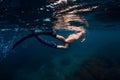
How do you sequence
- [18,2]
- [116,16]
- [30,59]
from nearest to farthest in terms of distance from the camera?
1. [18,2]
2. [116,16]
3. [30,59]

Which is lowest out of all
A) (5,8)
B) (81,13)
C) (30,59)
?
(30,59)

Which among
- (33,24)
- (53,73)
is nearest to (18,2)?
(33,24)

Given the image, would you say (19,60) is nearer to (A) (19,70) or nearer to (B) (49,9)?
(A) (19,70)

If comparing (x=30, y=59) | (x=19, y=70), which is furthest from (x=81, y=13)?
(x=30, y=59)

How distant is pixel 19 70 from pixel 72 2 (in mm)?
31320

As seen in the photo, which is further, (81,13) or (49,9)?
(81,13)

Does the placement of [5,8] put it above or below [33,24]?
above

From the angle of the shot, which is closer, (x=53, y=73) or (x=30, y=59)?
(x=53, y=73)

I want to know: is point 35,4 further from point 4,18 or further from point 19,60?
point 19,60

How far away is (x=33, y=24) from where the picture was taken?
18.7 metres

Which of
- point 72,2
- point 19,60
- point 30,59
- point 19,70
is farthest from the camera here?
point 30,59

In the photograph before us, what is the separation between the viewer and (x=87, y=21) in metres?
21.1

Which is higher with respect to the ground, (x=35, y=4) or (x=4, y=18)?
(x=35, y=4)

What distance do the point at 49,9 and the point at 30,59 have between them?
124ft
